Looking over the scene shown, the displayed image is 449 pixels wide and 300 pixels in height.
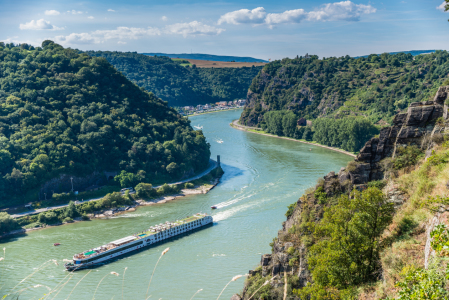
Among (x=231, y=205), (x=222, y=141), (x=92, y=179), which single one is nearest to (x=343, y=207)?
(x=231, y=205)

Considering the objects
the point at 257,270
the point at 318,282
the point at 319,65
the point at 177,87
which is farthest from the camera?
the point at 177,87

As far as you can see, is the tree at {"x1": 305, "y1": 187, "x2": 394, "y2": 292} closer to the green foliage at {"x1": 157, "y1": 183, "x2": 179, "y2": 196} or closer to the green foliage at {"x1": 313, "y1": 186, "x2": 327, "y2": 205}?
the green foliage at {"x1": 313, "y1": 186, "x2": 327, "y2": 205}

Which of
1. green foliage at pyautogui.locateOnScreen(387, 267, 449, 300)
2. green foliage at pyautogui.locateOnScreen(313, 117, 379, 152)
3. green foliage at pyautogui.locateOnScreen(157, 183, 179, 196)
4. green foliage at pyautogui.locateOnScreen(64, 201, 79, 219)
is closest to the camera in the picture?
green foliage at pyautogui.locateOnScreen(387, 267, 449, 300)

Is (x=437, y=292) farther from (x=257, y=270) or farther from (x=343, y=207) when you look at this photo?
(x=257, y=270)

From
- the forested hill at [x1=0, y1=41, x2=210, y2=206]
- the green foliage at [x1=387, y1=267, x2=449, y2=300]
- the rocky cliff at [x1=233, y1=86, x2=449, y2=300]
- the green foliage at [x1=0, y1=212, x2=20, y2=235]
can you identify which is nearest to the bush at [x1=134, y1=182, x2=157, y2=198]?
the forested hill at [x1=0, y1=41, x2=210, y2=206]

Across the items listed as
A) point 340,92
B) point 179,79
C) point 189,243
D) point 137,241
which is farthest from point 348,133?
point 179,79

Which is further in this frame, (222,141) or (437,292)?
(222,141)

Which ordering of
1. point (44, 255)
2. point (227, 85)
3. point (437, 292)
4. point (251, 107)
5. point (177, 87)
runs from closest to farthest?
1. point (437, 292)
2. point (44, 255)
3. point (251, 107)
4. point (177, 87)
5. point (227, 85)
